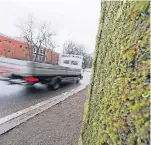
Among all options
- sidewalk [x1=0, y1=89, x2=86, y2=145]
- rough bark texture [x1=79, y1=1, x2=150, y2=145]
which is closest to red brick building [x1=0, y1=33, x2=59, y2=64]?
sidewalk [x1=0, y1=89, x2=86, y2=145]

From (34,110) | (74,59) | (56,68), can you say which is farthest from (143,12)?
(74,59)

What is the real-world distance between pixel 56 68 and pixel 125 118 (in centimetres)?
1138

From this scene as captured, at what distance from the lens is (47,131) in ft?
16.3

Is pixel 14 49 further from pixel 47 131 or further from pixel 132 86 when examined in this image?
pixel 132 86

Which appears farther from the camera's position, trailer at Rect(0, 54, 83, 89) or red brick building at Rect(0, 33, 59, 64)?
red brick building at Rect(0, 33, 59, 64)

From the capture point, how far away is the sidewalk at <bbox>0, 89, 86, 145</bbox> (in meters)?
4.36

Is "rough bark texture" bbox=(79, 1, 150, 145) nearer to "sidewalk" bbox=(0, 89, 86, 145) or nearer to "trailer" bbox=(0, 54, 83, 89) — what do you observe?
"sidewalk" bbox=(0, 89, 86, 145)

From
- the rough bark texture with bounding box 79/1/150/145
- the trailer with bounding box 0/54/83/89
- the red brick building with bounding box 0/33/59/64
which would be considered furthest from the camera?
the red brick building with bounding box 0/33/59/64

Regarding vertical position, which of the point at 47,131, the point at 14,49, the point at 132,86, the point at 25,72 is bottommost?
the point at 47,131

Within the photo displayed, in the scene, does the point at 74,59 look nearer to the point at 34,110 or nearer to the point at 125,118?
the point at 34,110

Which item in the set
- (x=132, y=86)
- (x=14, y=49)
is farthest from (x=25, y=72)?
(x=14, y=49)

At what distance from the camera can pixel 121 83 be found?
5.46ft

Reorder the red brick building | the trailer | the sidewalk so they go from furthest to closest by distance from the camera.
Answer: the red brick building
the trailer
the sidewalk

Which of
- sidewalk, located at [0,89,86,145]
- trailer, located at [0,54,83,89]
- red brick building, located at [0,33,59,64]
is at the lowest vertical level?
sidewalk, located at [0,89,86,145]
